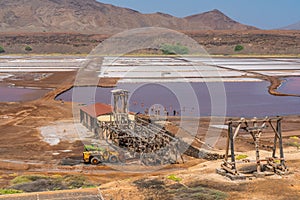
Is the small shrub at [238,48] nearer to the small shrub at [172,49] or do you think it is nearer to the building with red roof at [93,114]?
the small shrub at [172,49]

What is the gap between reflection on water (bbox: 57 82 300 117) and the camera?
112ft

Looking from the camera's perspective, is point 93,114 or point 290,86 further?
point 290,86

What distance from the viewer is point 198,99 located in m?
40.8

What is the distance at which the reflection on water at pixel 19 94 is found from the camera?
41312 millimetres

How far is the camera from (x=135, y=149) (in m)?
21.0

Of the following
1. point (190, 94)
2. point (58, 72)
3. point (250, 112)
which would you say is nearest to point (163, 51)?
point (58, 72)

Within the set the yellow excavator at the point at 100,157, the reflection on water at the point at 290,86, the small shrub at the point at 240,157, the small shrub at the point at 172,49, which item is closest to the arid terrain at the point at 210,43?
the small shrub at the point at 172,49

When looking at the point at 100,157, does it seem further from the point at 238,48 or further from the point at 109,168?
the point at 238,48

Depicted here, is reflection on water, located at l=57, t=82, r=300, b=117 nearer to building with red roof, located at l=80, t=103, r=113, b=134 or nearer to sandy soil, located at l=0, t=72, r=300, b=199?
sandy soil, located at l=0, t=72, r=300, b=199

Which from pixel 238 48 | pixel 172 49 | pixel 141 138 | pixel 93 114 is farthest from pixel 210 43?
pixel 141 138

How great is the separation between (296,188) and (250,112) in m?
20.2

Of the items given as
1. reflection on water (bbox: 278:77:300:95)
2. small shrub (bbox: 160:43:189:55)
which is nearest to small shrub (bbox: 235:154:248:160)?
reflection on water (bbox: 278:77:300:95)

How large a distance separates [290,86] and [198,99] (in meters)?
14.2

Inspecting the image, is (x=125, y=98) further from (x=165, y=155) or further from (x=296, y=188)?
(x=296, y=188)
